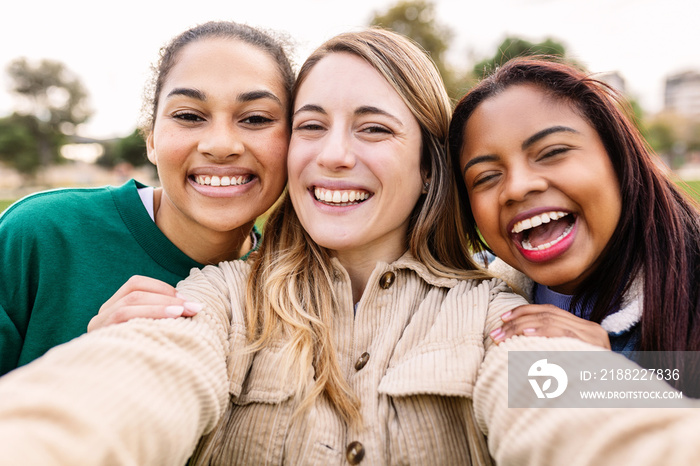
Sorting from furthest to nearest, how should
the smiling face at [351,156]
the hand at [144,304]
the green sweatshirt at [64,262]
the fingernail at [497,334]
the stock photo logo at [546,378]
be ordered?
the green sweatshirt at [64,262] < the smiling face at [351,156] < the fingernail at [497,334] < the hand at [144,304] < the stock photo logo at [546,378]

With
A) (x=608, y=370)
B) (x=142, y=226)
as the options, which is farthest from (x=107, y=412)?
(x=142, y=226)

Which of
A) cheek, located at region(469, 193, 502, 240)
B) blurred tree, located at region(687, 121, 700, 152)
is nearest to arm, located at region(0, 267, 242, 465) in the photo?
cheek, located at region(469, 193, 502, 240)

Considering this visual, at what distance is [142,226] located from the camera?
279cm

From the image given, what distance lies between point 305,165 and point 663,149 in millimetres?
77362

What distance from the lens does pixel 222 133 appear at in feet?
8.25

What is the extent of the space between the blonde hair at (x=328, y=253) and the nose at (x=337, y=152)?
38cm

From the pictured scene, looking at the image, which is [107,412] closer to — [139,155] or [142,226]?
[142,226]

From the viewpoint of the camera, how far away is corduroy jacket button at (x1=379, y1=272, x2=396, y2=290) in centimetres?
218

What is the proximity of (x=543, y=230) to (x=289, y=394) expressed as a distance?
153 cm

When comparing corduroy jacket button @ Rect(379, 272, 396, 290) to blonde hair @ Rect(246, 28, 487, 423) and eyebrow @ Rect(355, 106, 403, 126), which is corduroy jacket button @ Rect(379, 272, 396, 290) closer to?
blonde hair @ Rect(246, 28, 487, 423)

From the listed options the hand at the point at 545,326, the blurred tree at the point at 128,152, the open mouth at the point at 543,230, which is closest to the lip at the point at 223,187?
the open mouth at the point at 543,230

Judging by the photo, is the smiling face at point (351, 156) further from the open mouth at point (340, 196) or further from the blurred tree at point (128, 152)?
the blurred tree at point (128, 152)

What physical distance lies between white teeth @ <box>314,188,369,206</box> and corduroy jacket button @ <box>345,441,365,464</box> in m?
1.05

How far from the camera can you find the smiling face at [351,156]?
221 cm
